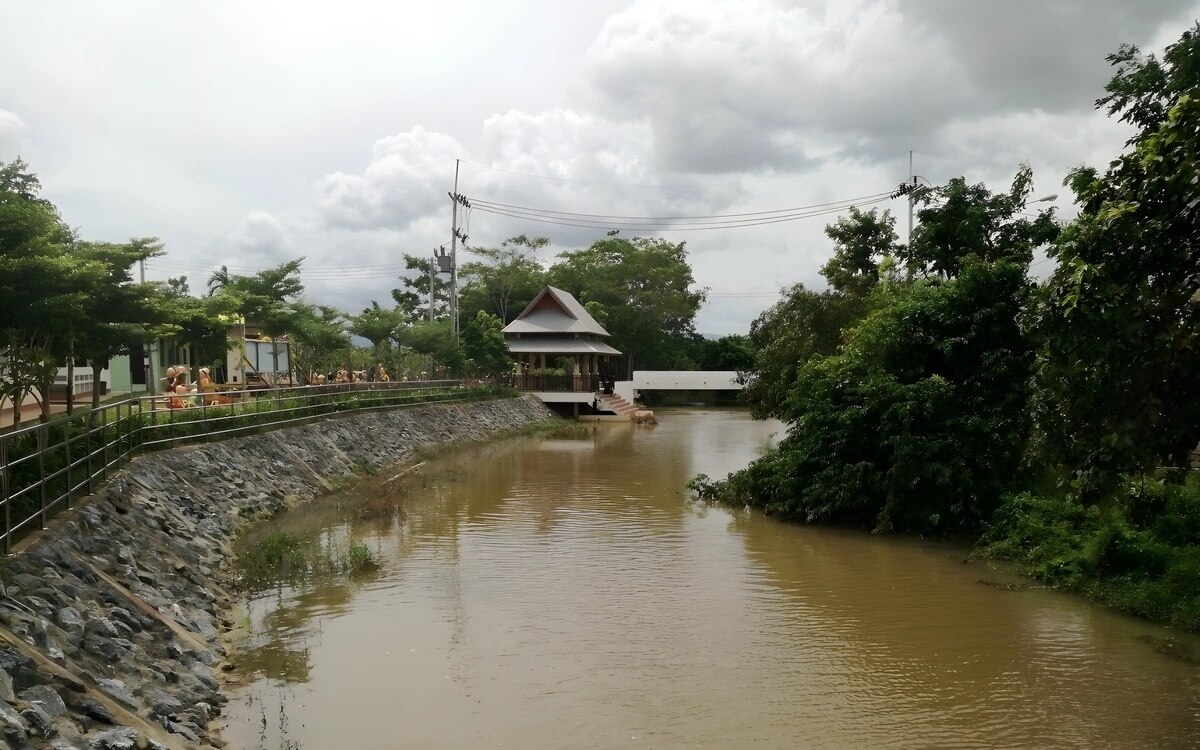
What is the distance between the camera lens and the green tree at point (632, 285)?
59.6 meters

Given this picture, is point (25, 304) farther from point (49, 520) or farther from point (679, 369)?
point (679, 369)

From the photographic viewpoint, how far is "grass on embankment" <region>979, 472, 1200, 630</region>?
1040 centimetres

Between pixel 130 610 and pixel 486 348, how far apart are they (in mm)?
31994

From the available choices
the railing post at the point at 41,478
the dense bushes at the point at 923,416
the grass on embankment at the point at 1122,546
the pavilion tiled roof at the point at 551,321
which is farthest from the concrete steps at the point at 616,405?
the railing post at the point at 41,478

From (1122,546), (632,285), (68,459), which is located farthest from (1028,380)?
(632,285)

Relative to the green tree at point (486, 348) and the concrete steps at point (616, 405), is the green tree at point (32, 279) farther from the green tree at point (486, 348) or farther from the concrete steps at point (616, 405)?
the concrete steps at point (616, 405)

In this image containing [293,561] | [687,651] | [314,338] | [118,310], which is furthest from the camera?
[314,338]

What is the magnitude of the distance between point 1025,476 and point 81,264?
15.7m

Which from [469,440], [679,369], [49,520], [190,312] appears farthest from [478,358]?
[49,520]

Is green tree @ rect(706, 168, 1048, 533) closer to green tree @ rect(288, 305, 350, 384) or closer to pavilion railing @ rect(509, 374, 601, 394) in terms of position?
green tree @ rect(288, 305, 350, 384)

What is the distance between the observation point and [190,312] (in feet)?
65.5

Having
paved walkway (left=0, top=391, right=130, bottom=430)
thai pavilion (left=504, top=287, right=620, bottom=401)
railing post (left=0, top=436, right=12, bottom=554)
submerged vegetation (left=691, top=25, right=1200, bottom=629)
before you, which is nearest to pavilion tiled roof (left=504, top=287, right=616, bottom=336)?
thai pavilion (left=504, top=287, right=620, bottom=401)

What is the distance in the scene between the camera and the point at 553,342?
44.8m

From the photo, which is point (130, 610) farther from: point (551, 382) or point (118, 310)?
point (551, 382)
